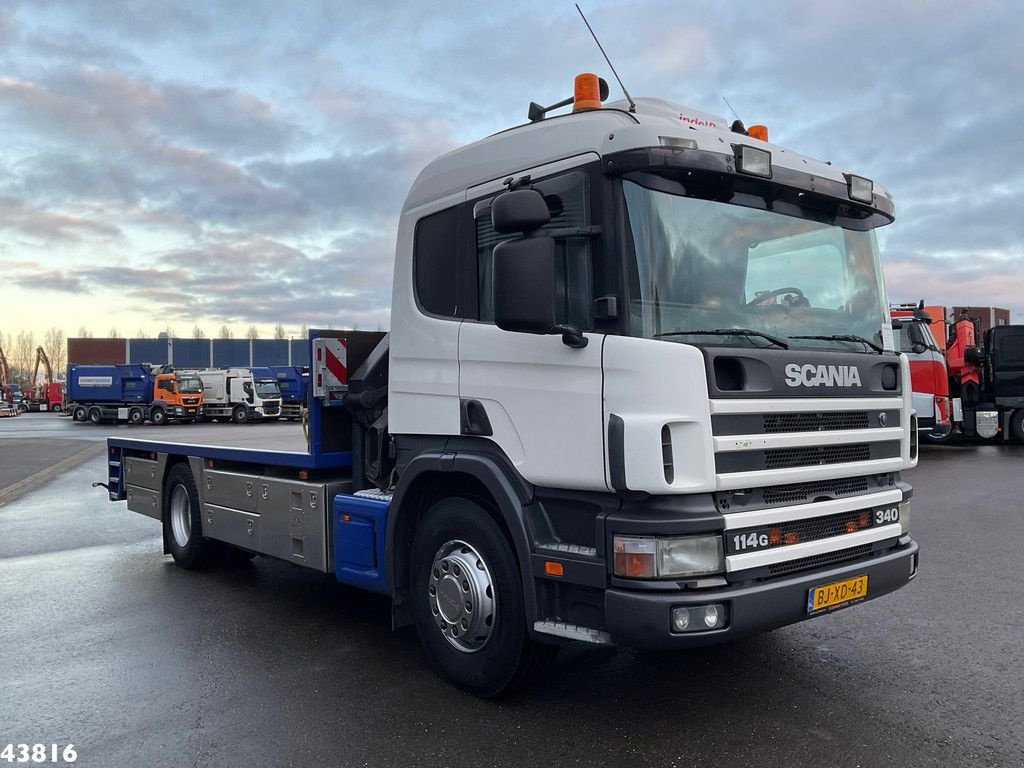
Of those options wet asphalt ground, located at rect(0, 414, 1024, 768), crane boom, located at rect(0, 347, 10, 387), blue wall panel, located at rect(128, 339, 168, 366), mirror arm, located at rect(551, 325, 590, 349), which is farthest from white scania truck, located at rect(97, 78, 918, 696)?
crane boom, located at rect(0, 347, 10, 387)

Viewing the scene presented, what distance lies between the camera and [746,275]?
399cm

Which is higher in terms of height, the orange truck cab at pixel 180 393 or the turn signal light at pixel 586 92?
the turn signal light at pixel 586 92

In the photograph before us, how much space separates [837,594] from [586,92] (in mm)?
2815

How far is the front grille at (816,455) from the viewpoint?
3.76 metres

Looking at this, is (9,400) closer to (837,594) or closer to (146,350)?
(146,350)

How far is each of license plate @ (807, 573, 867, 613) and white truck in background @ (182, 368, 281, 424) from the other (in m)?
38.1

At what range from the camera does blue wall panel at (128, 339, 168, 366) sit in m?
73.9

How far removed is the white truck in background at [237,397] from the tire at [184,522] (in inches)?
1298

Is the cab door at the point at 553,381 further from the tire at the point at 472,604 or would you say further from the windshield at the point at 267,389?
the windshield at the point at 267,389

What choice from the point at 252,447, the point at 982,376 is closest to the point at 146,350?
the point at 982,376

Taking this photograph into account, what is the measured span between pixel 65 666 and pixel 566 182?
4053 mm

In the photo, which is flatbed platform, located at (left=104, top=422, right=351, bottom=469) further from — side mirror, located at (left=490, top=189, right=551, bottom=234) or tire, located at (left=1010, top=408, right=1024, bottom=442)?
tire, located at (left=1010, top=408, right=1024, bottom=442)

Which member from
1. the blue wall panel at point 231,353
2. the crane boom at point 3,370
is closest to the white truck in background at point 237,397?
the blue wall panel at point 231,353

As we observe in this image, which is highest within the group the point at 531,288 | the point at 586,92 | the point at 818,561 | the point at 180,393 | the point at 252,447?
the point at 586,92
